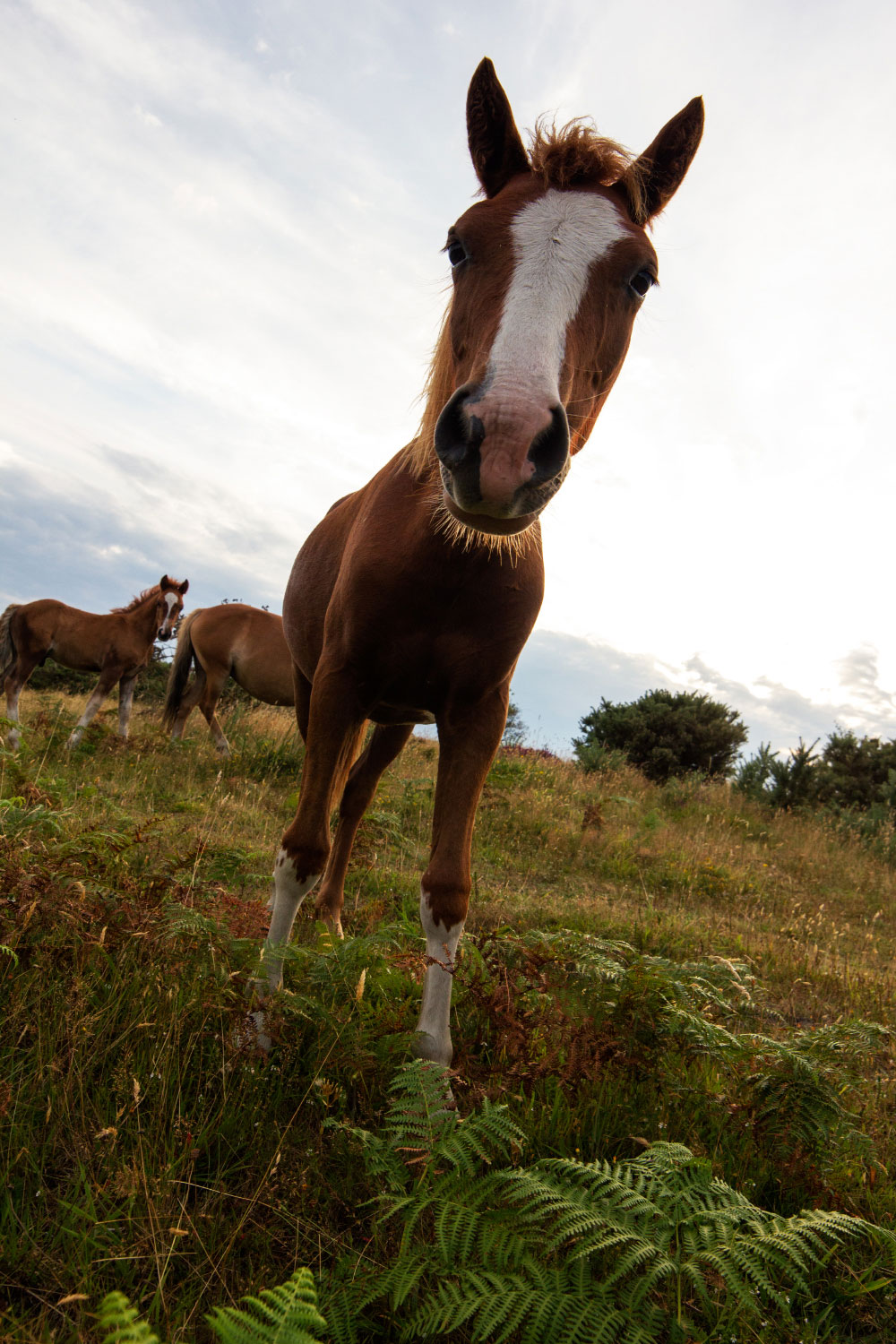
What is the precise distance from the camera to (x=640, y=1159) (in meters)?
1.68

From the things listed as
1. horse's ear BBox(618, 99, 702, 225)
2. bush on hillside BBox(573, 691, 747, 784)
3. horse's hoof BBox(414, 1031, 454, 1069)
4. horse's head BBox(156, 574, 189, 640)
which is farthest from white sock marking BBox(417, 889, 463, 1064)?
bush on hillside BBox(573, 691, 747, 784)

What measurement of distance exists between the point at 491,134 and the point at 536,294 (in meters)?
1.06

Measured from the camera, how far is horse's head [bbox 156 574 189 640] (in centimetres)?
1209

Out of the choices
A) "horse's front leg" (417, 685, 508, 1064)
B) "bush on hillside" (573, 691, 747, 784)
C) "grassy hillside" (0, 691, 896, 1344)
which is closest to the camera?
"grassy hillside" (0, 691, 896, 1344)

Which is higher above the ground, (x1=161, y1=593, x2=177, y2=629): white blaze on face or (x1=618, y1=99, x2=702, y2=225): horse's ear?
(x1=618, y1=99, x2=702, y2=225): horse's ear

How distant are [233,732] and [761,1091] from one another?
9324 millimetres

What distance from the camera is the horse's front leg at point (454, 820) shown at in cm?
265

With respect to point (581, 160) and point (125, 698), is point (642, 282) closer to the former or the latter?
point (581, 160)

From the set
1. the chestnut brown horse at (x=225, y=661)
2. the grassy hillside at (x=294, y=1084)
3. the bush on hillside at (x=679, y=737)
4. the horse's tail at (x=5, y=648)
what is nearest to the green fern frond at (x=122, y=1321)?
the grassy hillside at (x=294, y=1084)

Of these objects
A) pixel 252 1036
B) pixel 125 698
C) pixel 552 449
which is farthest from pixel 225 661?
pixel 552 449

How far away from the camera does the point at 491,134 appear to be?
8.67ft

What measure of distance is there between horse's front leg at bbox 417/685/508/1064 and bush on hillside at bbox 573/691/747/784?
15.9m

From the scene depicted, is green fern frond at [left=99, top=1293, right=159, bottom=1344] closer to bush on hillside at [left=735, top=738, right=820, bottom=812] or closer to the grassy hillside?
the grassy hillside

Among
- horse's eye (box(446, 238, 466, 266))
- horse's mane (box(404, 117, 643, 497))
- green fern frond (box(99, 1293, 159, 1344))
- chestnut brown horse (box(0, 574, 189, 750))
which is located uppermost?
horse's mane (box(404, 117, 643, 497))
